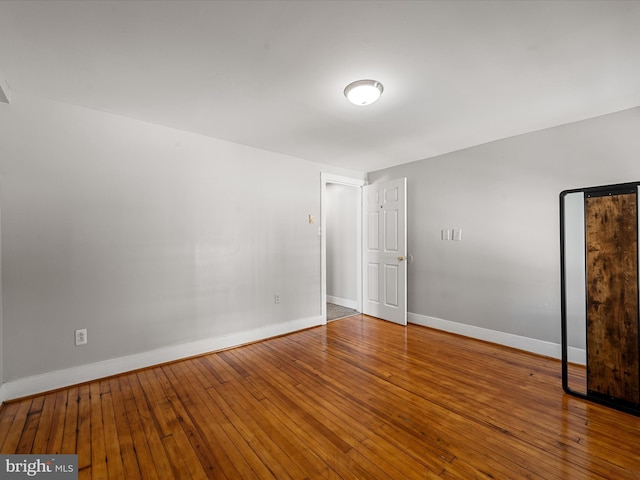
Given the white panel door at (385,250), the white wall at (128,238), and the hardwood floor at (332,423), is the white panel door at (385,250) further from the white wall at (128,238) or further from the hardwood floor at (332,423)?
the white wall at (128,238)

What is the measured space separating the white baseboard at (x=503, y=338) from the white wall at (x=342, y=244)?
1.32 metres

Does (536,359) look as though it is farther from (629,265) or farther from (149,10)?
(149,10)

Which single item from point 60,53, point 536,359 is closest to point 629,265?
point 536,359

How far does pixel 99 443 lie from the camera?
5.68 feet

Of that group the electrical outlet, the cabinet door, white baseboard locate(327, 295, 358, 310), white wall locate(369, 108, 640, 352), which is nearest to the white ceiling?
white wall locate(369, 108, 640, 352)

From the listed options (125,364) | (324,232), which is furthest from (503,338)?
(125,364)

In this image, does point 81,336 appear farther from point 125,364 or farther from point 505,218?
point 505,218

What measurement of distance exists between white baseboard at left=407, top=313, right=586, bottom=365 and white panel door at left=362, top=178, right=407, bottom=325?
0.36 metres

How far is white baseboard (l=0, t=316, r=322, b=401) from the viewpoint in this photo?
222cm

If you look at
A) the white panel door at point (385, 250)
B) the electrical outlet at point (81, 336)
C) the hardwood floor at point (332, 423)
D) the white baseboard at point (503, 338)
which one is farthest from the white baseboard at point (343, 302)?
the electrical outlet at point (81, 336)

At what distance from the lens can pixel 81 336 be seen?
245 cm

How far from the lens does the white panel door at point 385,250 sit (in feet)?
13.4

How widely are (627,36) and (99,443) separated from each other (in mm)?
3976

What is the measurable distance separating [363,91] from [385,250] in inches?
105
